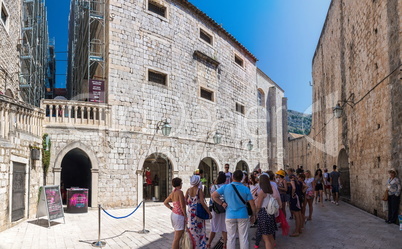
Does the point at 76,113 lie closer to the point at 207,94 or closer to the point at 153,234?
the point at 153,234

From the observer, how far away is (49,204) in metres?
9.07

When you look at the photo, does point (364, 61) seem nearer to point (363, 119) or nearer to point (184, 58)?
point (363, 119)

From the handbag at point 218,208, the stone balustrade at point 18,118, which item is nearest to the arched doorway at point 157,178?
the stone balustrade at point 18,118

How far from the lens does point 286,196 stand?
838cm

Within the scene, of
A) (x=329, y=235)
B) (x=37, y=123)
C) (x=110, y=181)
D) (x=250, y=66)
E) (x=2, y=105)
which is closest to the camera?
(x=329, y=235)

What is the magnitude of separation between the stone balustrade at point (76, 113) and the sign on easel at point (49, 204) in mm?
3391

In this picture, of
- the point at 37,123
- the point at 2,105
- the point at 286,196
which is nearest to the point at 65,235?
the point at 2,105

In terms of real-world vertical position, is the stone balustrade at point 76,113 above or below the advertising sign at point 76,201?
above

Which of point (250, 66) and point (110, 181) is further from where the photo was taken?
point (250, 66)

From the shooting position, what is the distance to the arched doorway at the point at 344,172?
50.8 feet

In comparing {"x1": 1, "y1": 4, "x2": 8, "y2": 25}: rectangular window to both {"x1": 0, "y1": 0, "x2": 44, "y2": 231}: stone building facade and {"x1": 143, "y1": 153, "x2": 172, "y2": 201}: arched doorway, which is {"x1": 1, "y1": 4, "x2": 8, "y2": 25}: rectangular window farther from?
{"x1": 143, "y1": 153, "x2": 172, "y2": 201}: arched doorway

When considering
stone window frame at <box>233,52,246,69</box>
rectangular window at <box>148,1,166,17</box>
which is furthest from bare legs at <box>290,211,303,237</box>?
stone window frame at <box>233,52,246,69</box>

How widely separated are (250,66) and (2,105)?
1924 centimetres

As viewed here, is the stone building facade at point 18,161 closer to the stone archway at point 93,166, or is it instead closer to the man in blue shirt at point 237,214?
the stone archway at point 93,166
